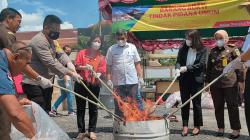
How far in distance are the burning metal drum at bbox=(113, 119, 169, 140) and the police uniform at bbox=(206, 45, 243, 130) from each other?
7.59 ft

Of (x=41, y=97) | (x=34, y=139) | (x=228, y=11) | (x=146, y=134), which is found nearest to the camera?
(x=34, y=139)

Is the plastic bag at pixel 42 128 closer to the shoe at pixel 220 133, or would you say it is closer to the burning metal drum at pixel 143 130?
the burning metal drum at pixel 143 130

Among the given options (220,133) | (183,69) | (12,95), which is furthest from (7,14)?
(220,133)

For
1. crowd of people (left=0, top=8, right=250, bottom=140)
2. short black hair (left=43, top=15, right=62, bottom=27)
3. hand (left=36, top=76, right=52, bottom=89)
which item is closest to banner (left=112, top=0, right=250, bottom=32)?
crowd of people (left=0, top=8, right=250, bottom=140)

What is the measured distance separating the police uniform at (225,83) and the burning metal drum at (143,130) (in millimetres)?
2312

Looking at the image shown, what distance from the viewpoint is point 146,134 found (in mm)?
4078

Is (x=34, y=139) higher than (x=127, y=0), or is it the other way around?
(x=127, y=0)

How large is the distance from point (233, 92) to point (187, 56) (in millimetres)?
922

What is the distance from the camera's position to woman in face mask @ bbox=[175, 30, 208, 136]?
625 centimetres

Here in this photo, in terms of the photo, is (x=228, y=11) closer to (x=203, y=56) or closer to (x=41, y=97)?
(x=203, y=56)

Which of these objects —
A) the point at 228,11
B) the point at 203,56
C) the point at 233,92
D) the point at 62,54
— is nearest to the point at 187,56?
the point at 203,56

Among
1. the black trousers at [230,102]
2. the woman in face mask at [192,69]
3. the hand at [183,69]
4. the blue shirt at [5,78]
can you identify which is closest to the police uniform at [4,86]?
the blue shirt at [5,78]

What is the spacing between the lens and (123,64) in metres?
6.46

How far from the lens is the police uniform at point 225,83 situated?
615 centimetres
